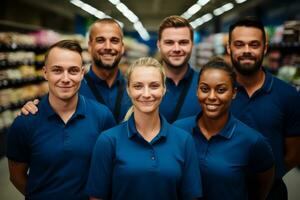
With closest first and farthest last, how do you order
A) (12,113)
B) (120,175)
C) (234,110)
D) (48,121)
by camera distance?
(120,175) → (48,121) → (234,110) → (12,113)

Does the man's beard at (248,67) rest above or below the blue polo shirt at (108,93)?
above

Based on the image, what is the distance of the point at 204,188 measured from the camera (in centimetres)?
227

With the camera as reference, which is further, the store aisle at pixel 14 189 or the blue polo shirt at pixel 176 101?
the store aisle at pixel 14 189

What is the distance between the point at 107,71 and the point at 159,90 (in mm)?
1214

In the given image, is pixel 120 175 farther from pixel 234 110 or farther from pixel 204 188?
pixel 234 110

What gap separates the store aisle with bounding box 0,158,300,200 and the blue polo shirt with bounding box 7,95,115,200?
284 cm

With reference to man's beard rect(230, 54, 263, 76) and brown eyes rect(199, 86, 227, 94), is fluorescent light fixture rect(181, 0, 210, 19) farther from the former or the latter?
brown eyes rect(199, 86, 227, 94)

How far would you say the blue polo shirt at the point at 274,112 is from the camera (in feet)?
8.85

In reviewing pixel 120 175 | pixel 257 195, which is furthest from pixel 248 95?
pixel 120 175

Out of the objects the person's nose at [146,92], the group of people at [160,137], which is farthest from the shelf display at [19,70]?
the person's nose at [146,92]

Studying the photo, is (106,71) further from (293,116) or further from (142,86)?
(293,116)

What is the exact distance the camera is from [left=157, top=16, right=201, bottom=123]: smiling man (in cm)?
303

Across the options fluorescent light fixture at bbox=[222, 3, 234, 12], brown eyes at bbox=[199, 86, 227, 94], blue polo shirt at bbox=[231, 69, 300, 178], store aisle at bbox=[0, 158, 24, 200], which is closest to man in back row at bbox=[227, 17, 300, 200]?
blue polo shirt at bbox=[231, 69, 300, 178]

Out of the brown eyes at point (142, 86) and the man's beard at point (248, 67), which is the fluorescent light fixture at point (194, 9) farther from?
the brown eyes at point (142, 86)
